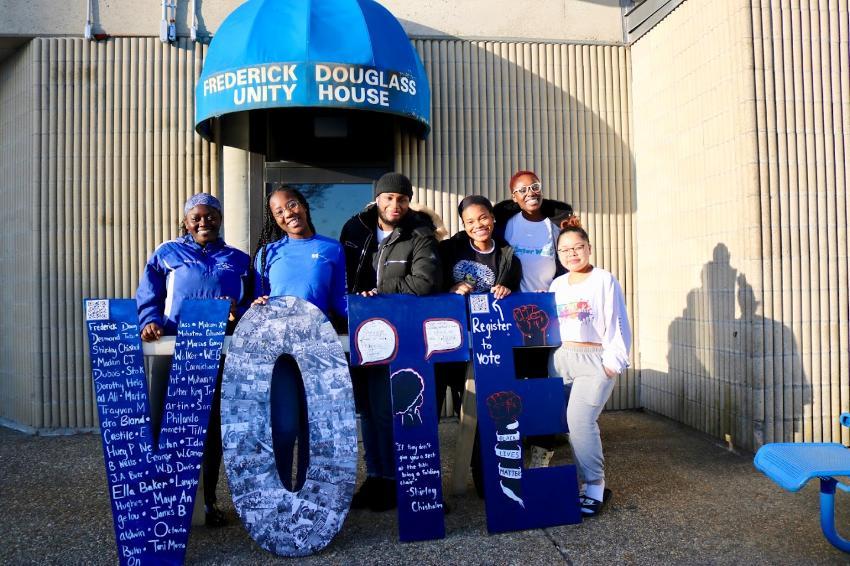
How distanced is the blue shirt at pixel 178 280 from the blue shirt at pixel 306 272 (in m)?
0.20

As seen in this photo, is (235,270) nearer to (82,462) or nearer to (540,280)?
(540,280)

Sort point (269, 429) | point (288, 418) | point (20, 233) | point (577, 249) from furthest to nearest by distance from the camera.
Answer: point (20, 233), point (577, 249), point (288, 418), point (269, 429)

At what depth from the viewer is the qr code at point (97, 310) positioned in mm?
2896

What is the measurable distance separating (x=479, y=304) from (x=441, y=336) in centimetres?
29

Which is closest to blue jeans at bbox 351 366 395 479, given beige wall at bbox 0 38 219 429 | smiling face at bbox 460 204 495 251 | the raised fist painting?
the raised fist painting

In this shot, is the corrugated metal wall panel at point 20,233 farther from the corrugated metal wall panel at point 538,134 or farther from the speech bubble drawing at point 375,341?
the speech bubble drawing at point 375,341

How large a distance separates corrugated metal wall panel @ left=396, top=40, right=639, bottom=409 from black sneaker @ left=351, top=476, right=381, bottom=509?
3.10 m

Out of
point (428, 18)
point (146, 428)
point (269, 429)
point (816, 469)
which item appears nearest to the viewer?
point (816, 469)

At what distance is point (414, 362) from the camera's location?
3.20 meters

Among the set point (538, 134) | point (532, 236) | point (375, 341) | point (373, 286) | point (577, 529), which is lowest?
point (577, 529)

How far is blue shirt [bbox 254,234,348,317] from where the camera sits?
10.8 ft

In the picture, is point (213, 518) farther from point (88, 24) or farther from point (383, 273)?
point (88, 24)

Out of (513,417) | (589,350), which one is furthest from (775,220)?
(513,417)

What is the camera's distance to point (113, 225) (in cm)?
571
